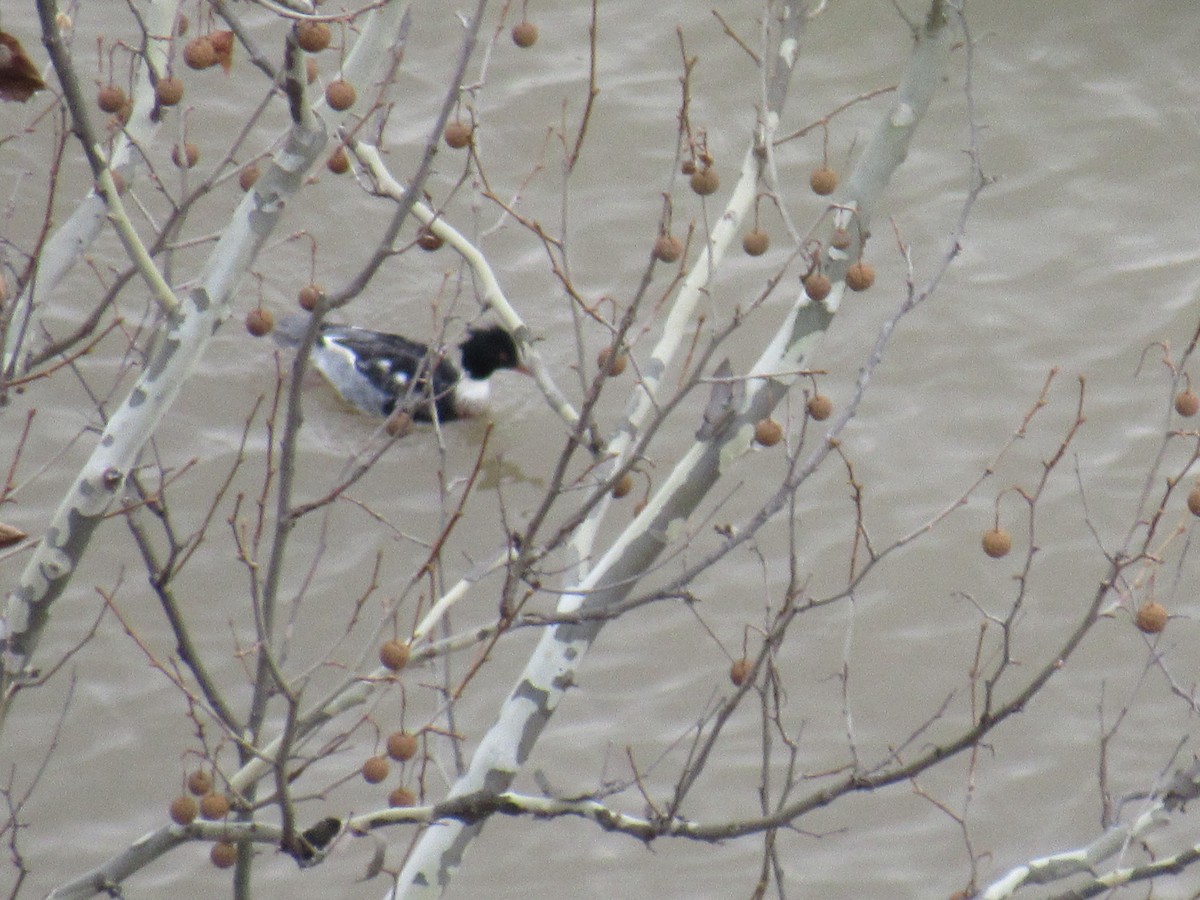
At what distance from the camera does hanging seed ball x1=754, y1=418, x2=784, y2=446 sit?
148 inches

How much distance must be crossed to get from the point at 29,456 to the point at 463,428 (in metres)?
1.95

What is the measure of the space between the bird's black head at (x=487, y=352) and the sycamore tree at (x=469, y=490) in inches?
7.4

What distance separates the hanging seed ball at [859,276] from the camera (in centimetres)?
366

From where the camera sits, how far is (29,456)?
685 cm

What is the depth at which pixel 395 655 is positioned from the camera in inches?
108

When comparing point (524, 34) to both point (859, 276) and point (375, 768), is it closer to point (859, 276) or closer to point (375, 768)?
point (859, 276)

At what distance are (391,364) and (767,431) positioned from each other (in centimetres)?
401

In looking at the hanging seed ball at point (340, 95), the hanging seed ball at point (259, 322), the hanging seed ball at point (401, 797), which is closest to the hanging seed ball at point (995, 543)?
the hanging seed ball at point (401, 797)

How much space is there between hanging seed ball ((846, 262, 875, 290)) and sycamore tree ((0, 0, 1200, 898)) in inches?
0.8

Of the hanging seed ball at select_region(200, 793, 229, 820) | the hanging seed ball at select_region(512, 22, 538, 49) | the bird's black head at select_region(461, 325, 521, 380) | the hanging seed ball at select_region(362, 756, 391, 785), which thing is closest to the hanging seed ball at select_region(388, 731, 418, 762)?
the hanging seed ball at select_region(362, 756, 391, 785)

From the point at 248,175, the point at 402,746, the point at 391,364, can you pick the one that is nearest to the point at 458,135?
the point at 248,175

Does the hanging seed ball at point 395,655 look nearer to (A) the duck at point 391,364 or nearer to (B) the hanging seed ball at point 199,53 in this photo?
(B) the hanging seed ball at point 199,53

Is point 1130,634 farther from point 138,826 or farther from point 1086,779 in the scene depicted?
point 138,826

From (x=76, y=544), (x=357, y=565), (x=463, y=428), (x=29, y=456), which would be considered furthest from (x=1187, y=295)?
(x=76, y=544)
